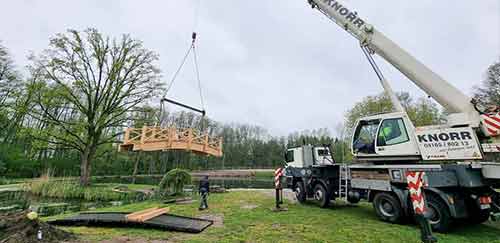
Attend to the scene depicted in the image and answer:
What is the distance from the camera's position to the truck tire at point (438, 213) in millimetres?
5969

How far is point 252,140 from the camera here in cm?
6438

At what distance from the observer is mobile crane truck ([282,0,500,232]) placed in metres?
6.02

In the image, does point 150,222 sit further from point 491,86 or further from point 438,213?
point 491,86

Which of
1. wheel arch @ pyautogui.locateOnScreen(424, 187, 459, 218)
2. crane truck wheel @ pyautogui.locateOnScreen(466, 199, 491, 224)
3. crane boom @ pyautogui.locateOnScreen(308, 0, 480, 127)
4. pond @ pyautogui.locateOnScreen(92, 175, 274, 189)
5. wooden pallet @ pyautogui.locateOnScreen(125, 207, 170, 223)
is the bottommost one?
pond @ pyautogui.locateOnScreen(92, 175, 274, 189)

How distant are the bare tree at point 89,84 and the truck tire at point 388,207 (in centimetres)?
1773

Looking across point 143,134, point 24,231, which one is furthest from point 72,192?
point 24,231

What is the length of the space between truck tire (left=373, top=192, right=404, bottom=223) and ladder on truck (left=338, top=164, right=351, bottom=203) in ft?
3.48

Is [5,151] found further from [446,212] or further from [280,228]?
[446,212]

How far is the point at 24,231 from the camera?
4.78 meters

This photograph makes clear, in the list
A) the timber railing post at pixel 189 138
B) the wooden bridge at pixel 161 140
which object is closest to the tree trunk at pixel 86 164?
the wooden bridge at pixel 161 140

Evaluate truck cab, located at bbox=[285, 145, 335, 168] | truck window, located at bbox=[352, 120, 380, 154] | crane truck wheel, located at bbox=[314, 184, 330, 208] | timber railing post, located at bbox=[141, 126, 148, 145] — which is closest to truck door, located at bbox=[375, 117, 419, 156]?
truck window, located at bbox=[352, 120, 380, 154]

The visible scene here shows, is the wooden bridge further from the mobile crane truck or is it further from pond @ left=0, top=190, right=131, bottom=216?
the mobile crane truck

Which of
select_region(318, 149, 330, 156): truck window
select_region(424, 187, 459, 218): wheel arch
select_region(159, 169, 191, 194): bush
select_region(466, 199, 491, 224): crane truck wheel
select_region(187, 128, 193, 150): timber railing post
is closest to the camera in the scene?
select_region(424, 187, 459, 218): wheel arch

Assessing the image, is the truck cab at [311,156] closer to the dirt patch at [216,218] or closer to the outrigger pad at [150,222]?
the dirt patch at [216,218]
